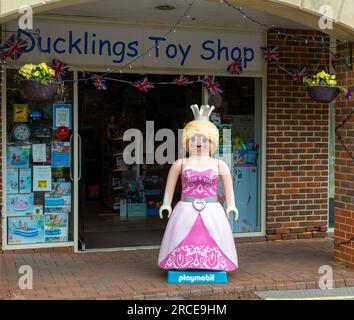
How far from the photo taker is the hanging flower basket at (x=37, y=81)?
5.79 m

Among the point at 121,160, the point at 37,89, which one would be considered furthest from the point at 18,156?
the point at 121,160

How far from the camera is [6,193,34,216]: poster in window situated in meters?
7.73

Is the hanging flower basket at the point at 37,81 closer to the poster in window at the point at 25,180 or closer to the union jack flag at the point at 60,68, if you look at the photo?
the union jack flag at the point at 60,68

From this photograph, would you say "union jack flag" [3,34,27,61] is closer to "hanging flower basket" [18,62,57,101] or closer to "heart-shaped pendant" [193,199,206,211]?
"hanging flower basket" [18,62,57,101]

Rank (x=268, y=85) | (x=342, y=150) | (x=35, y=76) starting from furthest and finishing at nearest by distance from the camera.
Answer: (x=268, y=85) < (x=342, y=150) < (x=35, y=76)

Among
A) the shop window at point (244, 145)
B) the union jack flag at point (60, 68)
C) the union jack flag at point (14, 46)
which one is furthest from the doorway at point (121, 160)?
the union jack flag at point (14, 46)

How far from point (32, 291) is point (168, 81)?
4134 mm

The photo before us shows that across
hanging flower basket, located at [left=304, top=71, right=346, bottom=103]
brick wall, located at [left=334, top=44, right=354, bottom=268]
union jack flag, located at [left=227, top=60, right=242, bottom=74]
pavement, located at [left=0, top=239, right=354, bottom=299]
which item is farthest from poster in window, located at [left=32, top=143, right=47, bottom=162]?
brick wall, located at [left=334, top=44, right=354, bottom=268]

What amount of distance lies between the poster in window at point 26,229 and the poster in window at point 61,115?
1.34 meters

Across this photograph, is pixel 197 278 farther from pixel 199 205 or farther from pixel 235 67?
pixel 235 67

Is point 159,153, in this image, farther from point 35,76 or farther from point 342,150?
point 35,76

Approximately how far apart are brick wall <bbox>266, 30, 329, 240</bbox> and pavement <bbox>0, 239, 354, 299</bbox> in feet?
1.89

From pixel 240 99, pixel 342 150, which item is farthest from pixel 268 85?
pixel 342 150

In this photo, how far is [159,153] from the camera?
11250 millimetres
